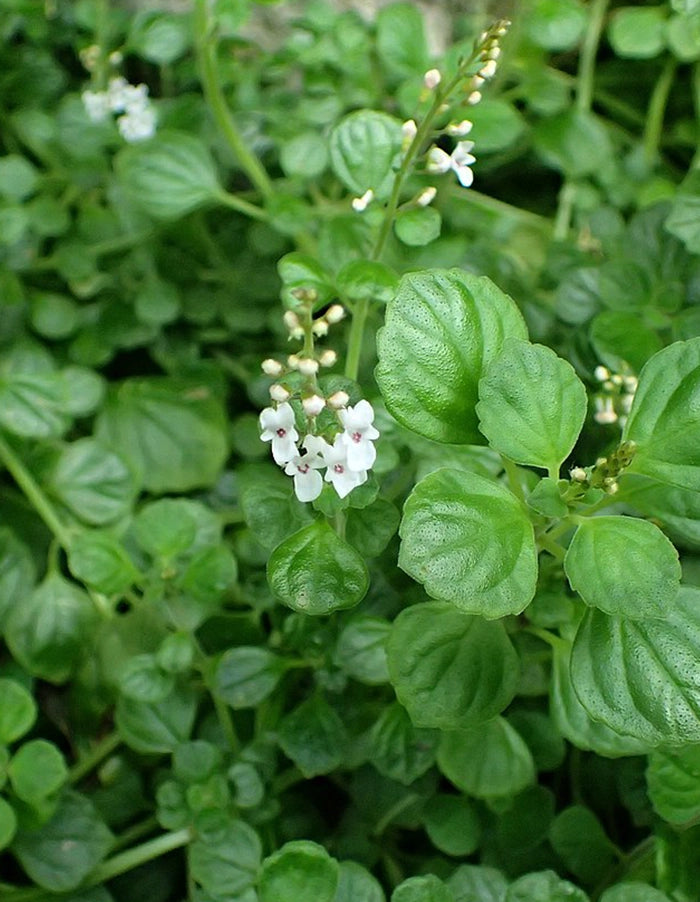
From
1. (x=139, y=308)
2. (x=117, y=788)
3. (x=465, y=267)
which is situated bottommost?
(x=117, y=788)

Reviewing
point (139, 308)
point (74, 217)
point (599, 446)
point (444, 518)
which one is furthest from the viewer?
point (74, 217)

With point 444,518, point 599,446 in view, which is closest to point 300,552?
point 444,518

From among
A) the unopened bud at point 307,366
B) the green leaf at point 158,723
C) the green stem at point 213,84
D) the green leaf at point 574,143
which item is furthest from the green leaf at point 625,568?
the green leaf at point 574,143

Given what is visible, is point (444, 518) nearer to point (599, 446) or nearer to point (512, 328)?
point (512, 328)

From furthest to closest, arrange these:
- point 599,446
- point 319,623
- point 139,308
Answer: point 139,308, point 599,446, point 319,623

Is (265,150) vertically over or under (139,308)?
over

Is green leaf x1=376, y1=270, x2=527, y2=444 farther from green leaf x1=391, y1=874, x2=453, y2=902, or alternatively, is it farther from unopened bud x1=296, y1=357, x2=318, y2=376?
green leaf x1=391, y1=874, x2=453, y2=902

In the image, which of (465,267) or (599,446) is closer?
(599,446)
